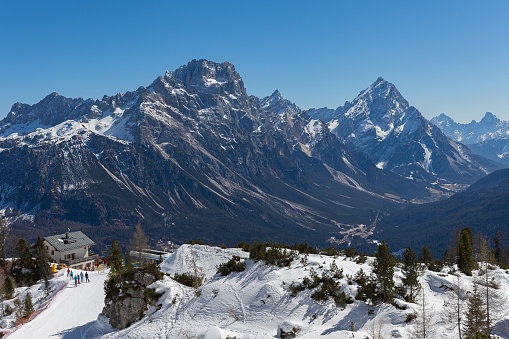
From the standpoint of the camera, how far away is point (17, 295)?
60.7 metres

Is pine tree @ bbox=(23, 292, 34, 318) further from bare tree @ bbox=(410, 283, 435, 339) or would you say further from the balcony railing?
bare tree @ bbox=(410, 283, 435, 339)

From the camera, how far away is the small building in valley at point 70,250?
82375mm

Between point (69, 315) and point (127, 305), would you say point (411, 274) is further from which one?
point (69, 315)

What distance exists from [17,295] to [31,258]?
11.3 metres

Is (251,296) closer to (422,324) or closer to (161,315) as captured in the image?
(161,315)

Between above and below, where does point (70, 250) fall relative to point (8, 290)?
above

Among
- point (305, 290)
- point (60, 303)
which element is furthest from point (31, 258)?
point (305, 290)

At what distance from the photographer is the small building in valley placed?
82375 mm

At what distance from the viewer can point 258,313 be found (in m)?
37.4

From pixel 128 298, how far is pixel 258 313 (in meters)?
17.9

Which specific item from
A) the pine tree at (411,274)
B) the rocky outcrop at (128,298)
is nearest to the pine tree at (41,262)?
the rocky outcrop at (128,298)

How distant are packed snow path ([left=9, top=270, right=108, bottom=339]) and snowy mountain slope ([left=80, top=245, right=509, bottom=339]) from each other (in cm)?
484

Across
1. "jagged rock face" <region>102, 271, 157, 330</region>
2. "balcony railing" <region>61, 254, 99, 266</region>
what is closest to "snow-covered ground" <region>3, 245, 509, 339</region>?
"jagged rock face" <region>102, 271, 157, 330</region>

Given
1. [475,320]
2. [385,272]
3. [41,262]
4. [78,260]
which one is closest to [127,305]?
[385,272]
